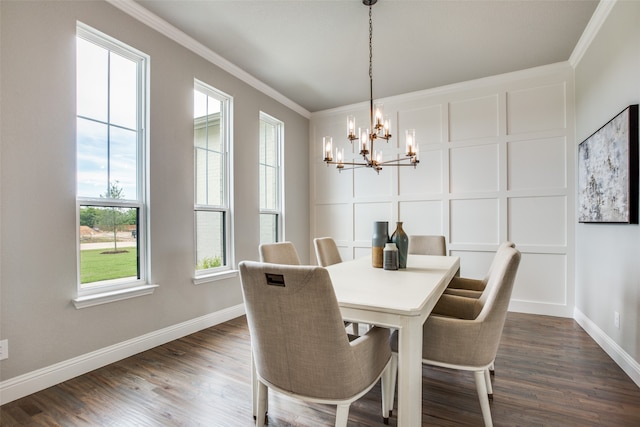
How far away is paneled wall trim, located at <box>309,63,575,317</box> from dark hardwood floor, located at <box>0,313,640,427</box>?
1.29 meters

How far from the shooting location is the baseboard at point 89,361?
1.88m

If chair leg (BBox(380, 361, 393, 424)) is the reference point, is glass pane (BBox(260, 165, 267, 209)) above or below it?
above

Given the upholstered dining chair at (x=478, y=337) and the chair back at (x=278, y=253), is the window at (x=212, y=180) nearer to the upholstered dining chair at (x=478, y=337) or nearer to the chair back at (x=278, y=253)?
the chair back at (x=278, y=253)

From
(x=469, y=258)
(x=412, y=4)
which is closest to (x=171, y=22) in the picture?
(x=412, y=4)

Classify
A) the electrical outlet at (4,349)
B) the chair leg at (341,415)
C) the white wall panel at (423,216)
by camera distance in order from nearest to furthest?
the chair leg at (341,415), the electrical outlet at (4,349), the white wall panel at (423,216)

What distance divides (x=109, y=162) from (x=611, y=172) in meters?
4.02

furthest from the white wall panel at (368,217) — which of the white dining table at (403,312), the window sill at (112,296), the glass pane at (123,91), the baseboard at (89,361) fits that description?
the glass pane at (123,91)

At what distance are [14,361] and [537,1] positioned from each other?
4.54 meters

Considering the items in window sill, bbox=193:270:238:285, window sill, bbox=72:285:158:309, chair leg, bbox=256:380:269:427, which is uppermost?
window sill, bbox=72:285:158:309

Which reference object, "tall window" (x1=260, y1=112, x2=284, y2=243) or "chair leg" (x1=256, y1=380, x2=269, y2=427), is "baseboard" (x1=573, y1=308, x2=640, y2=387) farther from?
"tall window" (x1=260, y1=112, x2=284, y2=243)

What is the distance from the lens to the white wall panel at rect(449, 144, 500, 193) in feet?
12.7

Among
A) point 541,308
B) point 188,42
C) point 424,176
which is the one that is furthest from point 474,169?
point 188,42

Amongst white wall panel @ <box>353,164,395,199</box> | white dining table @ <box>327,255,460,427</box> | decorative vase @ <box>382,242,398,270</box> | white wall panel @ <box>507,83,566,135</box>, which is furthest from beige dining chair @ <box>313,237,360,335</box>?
white wall panel @ <box>507,83,566,135</box>

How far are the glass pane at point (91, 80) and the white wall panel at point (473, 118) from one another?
12.6 ft
